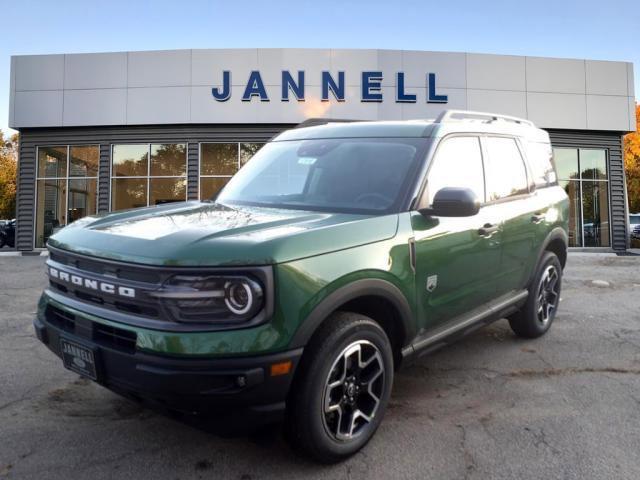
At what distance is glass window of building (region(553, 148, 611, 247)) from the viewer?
1755 centimetres

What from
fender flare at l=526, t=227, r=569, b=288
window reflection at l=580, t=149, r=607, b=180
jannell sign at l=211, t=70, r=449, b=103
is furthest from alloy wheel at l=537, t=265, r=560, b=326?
window reflection at l=580, t=149, r=607, b=180

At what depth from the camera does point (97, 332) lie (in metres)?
2.36

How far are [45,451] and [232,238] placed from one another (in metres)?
1.62

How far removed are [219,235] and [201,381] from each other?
0.64 m

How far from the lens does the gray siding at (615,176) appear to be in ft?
56.4

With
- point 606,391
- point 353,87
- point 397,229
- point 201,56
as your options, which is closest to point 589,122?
point 353,87

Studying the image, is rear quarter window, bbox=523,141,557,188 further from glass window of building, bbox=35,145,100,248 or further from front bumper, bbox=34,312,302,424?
glass window of building, bbox=35,145,100,248

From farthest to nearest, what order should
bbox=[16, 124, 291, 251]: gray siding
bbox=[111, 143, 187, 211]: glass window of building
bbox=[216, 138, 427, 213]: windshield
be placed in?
bbox=[111, 143, 187, 211]: glass window of building
bbox=[16, 124, 291, 251]: gray siding
bbox=[216, 138, 427, 213]: windshield

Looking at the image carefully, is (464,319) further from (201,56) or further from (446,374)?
(201,56)

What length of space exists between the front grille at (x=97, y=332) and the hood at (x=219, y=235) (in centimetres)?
32

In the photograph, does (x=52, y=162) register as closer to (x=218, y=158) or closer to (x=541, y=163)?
(x=218, y=158)

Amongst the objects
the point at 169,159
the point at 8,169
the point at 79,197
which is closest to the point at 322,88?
the point at 169,159

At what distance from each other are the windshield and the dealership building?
40.1 ft

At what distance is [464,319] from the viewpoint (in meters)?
3.40
